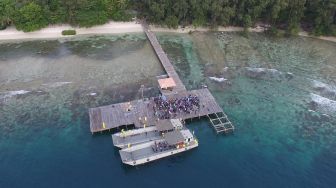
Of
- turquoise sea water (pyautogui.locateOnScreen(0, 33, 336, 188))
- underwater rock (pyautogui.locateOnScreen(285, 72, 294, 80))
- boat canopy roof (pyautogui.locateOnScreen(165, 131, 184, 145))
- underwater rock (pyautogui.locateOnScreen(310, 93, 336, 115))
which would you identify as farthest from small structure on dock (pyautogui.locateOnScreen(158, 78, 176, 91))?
underwater rock (pyautogui.locateOnScreen(310, 93, 336, 115))

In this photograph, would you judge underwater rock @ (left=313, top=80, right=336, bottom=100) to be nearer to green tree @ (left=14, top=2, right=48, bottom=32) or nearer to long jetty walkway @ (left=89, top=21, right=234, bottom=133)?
long jetty walkway @ (left=89, top=21, right=234, bottom=133)

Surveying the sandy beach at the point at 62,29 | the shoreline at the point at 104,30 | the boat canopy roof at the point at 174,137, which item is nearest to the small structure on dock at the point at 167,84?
the boat canopy roof at the point at 174,137

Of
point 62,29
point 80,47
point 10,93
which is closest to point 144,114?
point 10,93

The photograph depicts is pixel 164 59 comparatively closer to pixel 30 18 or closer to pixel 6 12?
pixel 30 18

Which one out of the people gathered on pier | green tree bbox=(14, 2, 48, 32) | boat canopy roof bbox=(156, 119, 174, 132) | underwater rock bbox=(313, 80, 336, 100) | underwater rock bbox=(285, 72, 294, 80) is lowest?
boat canopy roof bbox=(156, 119, 174, 132)

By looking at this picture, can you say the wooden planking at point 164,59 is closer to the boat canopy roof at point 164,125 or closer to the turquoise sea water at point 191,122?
the turquoise sea water at point 191,122
